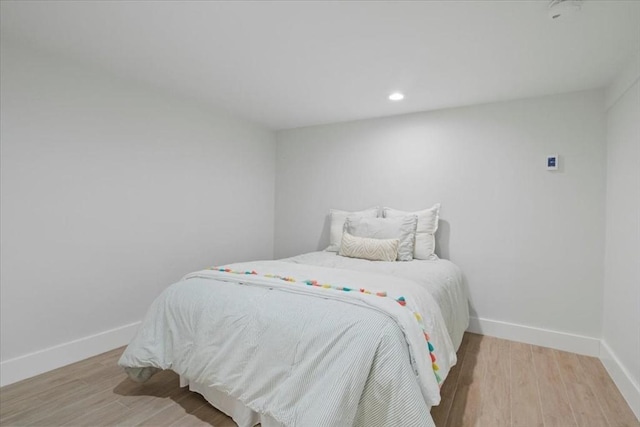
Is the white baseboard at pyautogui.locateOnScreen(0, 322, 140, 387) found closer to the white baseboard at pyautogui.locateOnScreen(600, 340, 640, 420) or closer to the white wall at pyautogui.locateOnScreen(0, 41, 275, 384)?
the white wall at pyautogui.locateOnScreen(0, 41, 275, 384)

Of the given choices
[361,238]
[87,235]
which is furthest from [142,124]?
[361,238]

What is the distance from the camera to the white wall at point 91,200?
2178 millimetres

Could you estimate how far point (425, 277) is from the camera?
7.47ft

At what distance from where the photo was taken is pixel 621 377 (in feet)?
7.04

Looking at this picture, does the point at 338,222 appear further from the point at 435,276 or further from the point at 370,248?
the point at 435,276

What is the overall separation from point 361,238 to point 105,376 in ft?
7.42

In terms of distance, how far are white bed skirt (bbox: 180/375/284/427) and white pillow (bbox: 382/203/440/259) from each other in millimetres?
1996

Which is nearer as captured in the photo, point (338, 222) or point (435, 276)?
point (435, 276)

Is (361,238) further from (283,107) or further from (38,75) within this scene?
(38,75)

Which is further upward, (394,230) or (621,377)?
(394,230)

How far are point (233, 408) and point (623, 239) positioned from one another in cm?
276

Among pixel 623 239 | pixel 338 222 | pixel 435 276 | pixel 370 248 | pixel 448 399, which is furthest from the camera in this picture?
pixel 338 222

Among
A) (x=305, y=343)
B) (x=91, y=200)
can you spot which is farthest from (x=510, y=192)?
(x=91, y=200)

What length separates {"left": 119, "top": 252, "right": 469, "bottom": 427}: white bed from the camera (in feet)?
4.32
